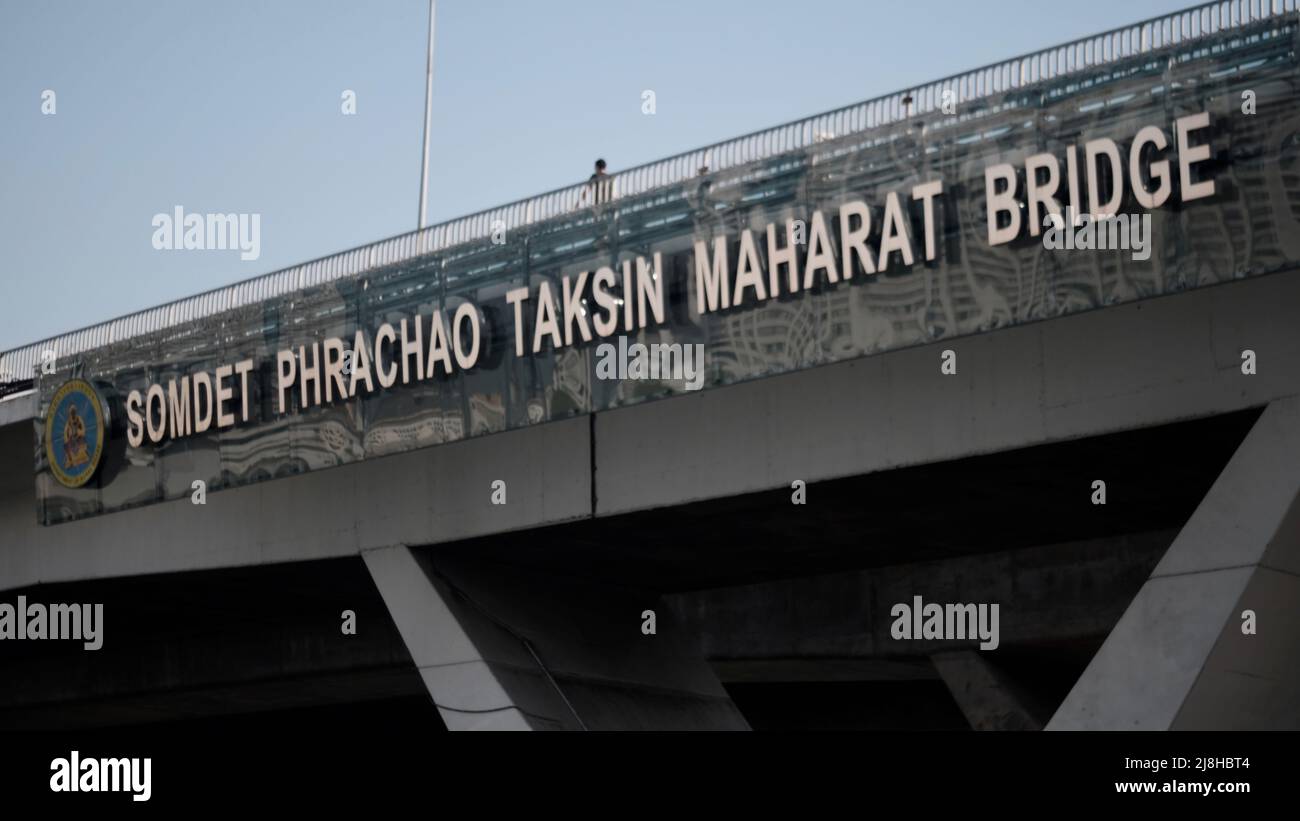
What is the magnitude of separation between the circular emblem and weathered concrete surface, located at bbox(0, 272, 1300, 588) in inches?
42.5

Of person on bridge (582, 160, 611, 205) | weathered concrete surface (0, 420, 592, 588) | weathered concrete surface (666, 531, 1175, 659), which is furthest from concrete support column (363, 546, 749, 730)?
person on bridge (582, 160, 611, 205)

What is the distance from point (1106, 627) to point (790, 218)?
945 cm

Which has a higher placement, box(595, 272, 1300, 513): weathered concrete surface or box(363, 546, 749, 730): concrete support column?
box(595, 272, 1300, 513): weathered concrete surface

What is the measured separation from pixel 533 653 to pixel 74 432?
35.9ft

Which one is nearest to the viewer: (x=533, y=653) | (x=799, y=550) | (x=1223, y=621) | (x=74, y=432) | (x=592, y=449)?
(x=1223, y=621)

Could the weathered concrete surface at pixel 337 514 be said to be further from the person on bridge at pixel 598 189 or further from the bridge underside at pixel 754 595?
the person on bridge at pixel 598 189

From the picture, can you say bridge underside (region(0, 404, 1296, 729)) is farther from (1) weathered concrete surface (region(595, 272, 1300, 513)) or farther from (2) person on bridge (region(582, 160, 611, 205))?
(2) person on bridge (region(582, 160, 611, 205))

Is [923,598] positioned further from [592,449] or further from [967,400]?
[967,400]

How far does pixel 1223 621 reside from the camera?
68.2ft

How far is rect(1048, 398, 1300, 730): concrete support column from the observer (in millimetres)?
20812

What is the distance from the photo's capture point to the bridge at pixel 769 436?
21.6 metres

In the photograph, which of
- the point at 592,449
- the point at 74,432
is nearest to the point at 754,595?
the point at 592,449

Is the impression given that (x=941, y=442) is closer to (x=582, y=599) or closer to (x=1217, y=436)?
(x=1217, y=436)
